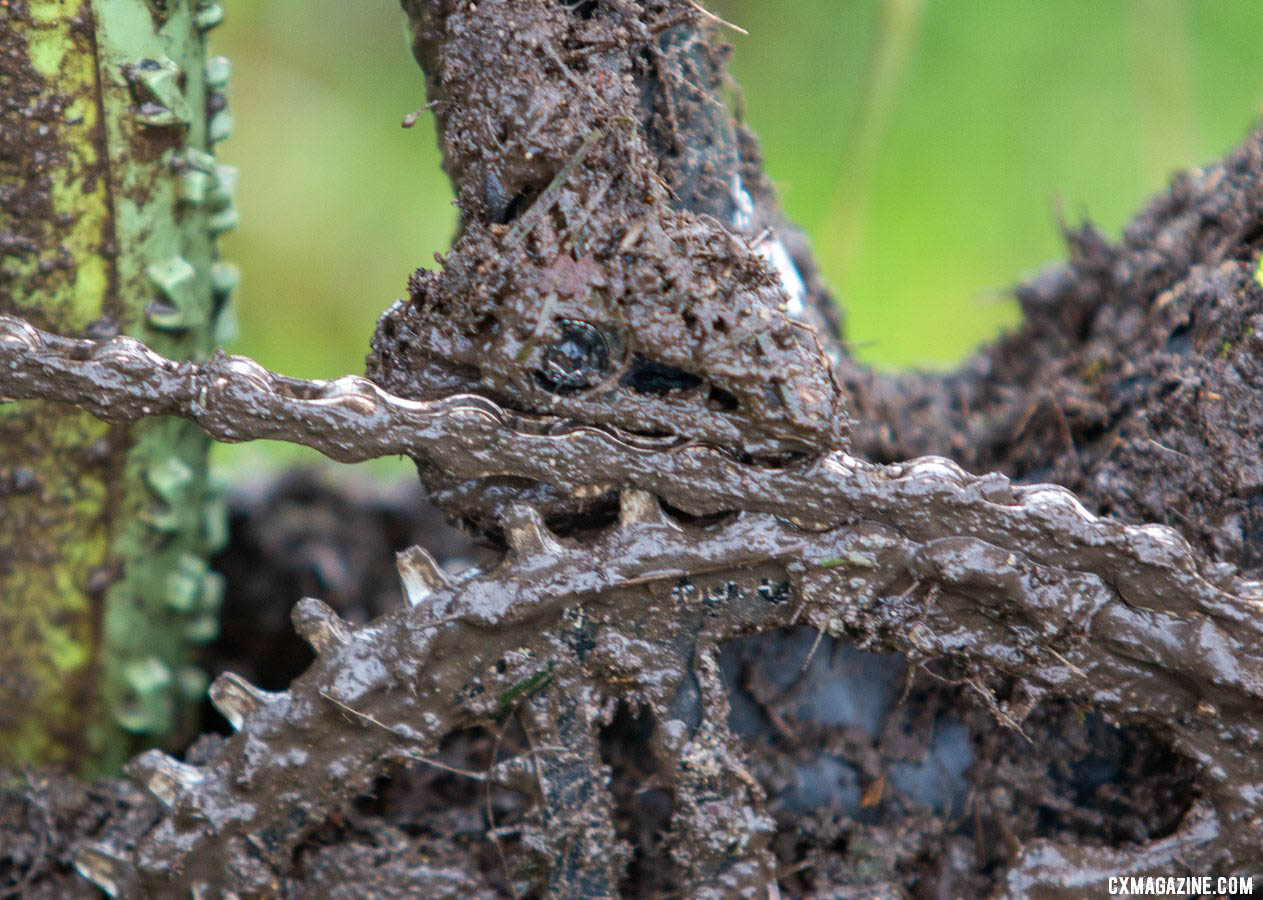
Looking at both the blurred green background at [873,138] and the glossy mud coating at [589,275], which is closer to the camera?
the glossy mud coating at [589,275]

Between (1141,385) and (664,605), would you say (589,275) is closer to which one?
(664,605)

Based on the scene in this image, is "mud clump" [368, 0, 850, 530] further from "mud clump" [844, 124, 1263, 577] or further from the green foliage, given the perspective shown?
the green foliage

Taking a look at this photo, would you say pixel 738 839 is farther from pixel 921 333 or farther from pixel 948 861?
pixel 921 333

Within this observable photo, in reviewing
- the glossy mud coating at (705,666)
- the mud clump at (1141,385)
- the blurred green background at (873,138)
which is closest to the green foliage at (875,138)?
the blurred green background at (873,138)

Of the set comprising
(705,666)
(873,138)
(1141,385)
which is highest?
(873,138)

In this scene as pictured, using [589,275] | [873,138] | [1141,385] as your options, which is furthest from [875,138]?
[589,275]

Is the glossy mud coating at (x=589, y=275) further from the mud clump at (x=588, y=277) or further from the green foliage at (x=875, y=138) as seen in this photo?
the green foliage at (x=875, y=138)

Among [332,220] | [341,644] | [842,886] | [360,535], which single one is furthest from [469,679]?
Answer: [332,220]
